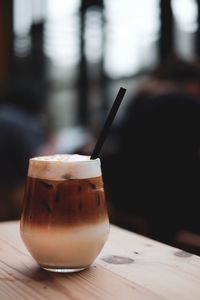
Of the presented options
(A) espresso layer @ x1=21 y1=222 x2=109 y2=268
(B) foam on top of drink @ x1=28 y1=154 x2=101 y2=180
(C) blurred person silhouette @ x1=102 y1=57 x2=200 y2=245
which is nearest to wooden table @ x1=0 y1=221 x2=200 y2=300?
(A) espresso layer @ x1=21 y1=222 x2=109 y2=268

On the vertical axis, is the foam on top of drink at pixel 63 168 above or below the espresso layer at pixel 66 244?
above

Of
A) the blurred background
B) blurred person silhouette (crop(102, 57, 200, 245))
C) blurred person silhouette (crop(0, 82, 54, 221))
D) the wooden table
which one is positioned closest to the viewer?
the wooden table

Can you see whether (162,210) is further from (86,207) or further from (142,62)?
(142,62)

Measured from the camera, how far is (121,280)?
904 millimetres

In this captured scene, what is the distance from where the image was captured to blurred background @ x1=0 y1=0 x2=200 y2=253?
3.47 m

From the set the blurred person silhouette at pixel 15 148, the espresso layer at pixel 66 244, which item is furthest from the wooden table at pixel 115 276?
the blurred person silhouette at pixel 15 148

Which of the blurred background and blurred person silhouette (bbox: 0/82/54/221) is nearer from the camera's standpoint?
blurred person silhouette (bbox: 0/82/54/221)

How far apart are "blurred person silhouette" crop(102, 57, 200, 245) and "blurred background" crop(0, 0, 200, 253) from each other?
0.60m

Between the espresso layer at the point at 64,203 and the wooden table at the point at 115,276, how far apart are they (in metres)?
0.10

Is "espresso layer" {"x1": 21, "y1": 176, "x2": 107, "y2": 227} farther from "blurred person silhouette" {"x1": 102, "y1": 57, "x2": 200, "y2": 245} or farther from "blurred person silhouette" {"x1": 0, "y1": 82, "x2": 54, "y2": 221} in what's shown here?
"blurred person silhouette" {"x1": 0, "y1": 82, "x2": 54, "y2": 221}

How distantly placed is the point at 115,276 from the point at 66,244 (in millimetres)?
109

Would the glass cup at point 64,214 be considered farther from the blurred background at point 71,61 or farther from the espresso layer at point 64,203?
the blurred background at point 71,61

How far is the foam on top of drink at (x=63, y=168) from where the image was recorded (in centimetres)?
93

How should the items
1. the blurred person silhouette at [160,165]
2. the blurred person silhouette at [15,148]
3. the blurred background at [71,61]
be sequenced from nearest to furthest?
the blurred person silhouette at [160,165], the blurred person silhouette at [15,148], the blurred background at [71,61]
